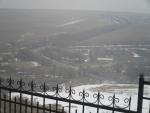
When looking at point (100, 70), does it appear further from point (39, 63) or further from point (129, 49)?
point (39, 63)

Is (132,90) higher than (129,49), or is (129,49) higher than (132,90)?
(129,49)

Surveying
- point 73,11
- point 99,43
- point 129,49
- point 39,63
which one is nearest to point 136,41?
point 129,49

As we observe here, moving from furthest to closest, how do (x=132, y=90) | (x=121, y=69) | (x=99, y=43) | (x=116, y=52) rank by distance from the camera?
1. (x=99, y=43)
2. (x=116, y=52)
3. (x=121, y=69)
4. (x=132, y=90)

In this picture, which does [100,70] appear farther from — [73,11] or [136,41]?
[73,11]

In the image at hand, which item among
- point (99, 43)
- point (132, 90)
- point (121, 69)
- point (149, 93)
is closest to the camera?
point (149, 93)

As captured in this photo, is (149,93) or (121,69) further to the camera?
(121,69)

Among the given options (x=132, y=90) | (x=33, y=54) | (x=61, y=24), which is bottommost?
(x=132, y=90)

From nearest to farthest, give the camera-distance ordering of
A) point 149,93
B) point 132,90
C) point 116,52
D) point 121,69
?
point 149,93, point 132,90, point 121,69, point 116,52

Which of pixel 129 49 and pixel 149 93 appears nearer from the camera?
pixel 149 93

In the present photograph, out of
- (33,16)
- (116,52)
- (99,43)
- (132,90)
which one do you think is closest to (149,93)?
(132,90)
